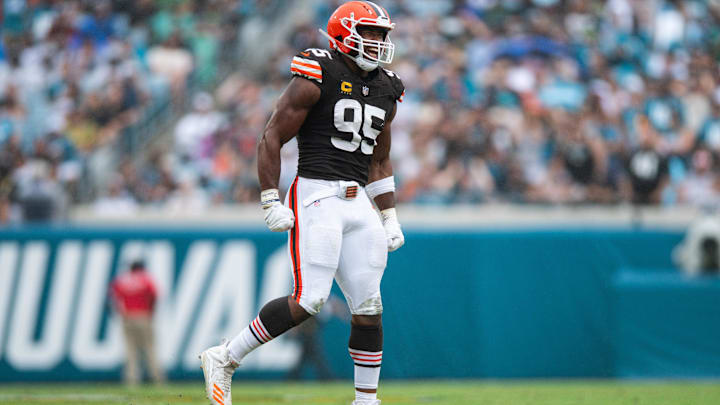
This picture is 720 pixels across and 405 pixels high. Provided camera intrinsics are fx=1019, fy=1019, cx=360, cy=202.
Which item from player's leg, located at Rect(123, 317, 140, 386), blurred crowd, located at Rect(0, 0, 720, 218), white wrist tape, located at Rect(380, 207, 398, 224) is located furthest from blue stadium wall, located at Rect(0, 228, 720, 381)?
white wrist tape, located at Rect(380, 207, 398, 224)

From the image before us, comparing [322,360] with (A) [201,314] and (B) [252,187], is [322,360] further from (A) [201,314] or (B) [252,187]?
(B) [252,187]

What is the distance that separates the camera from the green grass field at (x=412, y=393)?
7.80m

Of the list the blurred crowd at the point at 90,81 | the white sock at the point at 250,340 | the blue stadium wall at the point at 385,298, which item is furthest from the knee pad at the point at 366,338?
the blurred crowd at the point at 90,81

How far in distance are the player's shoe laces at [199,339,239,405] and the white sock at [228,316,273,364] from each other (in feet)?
0.12

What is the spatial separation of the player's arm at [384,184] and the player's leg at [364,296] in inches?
14.3

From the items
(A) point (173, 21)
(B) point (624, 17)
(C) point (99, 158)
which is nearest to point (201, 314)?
(C) point (99, 158)

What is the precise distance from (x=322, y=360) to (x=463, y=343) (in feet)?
5.34

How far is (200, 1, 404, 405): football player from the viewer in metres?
5.45

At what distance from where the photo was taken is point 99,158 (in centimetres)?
1403

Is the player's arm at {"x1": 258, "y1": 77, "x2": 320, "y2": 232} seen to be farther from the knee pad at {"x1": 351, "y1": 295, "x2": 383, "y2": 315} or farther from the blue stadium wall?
the blue stadium wall

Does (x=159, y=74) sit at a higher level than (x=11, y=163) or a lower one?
higher

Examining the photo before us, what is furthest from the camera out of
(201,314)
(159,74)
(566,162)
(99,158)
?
(159,74)

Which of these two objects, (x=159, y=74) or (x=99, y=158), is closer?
(x=99, y=158)

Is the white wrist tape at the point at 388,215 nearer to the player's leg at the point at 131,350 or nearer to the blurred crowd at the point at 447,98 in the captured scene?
the player's leg at the point at 131,350
